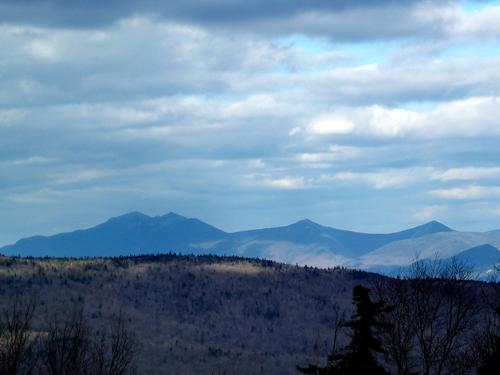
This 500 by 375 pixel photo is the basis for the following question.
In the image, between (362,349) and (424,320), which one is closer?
(362,349)

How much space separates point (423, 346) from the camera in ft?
305

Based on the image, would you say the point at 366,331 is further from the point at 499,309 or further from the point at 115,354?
the point at 115,354

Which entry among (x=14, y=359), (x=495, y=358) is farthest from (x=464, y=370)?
(x=14, y=359)

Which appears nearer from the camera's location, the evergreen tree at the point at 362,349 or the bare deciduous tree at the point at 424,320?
the evergreen tree at the point at 362,349

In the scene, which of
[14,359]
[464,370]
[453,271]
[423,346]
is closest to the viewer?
[14,359]

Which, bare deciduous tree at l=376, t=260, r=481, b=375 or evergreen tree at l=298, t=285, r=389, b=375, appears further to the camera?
bare deciduous tree at l=376, t=260, r=481, b=375

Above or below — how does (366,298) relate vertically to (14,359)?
above

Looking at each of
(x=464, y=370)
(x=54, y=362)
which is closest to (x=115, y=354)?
(x=54, y=362)

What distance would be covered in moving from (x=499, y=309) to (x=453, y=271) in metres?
51.3

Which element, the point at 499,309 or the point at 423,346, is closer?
the point at 499,309

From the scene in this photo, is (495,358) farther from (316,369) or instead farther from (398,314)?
(398,314)

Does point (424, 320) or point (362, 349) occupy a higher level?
point (424, 320)

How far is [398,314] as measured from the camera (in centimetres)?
9781

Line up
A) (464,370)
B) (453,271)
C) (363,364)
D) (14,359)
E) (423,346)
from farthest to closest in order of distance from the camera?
(453,271)
(423,346)
(464,370)
(14,359)
(363,364)
